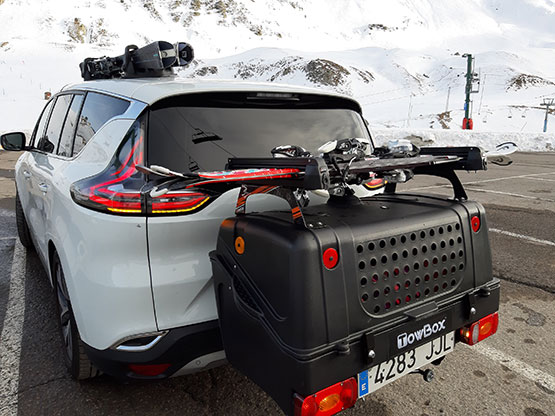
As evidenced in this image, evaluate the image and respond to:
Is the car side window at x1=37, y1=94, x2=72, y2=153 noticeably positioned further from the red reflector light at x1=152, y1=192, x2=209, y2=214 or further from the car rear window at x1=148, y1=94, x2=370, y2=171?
the red reflector light at x1=152, y1=192, x2=209, y2=214

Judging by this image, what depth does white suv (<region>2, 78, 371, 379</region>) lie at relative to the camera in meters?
2.12

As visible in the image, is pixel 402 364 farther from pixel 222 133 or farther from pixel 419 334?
pixel 222 133

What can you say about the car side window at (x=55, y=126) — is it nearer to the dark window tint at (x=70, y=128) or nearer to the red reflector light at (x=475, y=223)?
the dark window tint at (x=70, y=128)

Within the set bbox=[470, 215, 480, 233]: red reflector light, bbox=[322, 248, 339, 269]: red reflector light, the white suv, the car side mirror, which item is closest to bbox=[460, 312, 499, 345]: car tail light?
bbox=[470, 215, 480, 233]: red reflector light

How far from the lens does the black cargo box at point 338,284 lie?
1.73 m

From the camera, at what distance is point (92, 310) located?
2211 mm

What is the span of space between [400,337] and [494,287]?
0.68m

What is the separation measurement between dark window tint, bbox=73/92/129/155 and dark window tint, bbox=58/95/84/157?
0.37 ft

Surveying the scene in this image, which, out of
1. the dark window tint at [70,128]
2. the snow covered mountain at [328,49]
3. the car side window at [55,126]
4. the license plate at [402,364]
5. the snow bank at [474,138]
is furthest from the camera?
the snow covered mountain at [328,49]

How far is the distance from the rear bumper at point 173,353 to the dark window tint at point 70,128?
1.45 m

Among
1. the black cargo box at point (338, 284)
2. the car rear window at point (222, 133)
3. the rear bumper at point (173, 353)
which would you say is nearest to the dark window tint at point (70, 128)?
the car rear window at point (222, 133)

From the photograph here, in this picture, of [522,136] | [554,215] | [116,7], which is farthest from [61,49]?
[116,7]

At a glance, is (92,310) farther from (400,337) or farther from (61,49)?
(61,49)

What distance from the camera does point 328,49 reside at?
146 meters
